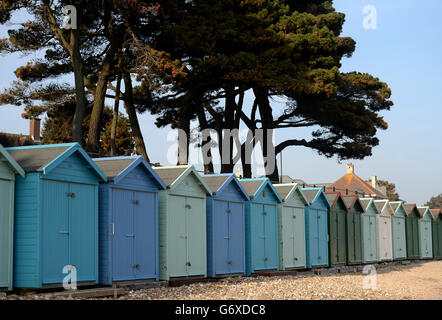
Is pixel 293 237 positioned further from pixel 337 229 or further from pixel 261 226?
pixel 337 229

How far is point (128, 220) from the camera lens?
15398 mm

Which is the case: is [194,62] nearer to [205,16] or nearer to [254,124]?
[205,16]

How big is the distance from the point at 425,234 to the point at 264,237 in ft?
70.7

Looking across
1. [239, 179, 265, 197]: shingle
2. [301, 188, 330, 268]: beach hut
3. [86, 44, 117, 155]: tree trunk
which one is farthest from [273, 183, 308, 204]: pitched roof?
[86, 44, 117, 155]: tree trunk

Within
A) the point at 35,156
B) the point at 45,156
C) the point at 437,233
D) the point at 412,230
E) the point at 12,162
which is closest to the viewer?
the point at 12,162

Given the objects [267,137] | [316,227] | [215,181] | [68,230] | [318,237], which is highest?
[267,137]

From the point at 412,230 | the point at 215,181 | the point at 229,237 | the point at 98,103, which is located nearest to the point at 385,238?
the point at 412,230

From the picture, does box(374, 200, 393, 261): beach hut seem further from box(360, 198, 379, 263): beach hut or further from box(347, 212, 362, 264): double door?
box(347, 212, 362, 264): double door

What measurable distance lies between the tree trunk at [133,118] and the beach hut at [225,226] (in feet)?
33.7

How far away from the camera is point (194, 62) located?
28312mm

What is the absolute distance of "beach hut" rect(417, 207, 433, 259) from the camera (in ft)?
130

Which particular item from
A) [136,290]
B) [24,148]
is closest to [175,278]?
[136,290]

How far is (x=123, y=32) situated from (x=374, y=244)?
14.8m

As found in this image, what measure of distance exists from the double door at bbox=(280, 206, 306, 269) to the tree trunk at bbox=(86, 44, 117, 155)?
26.9 ft
